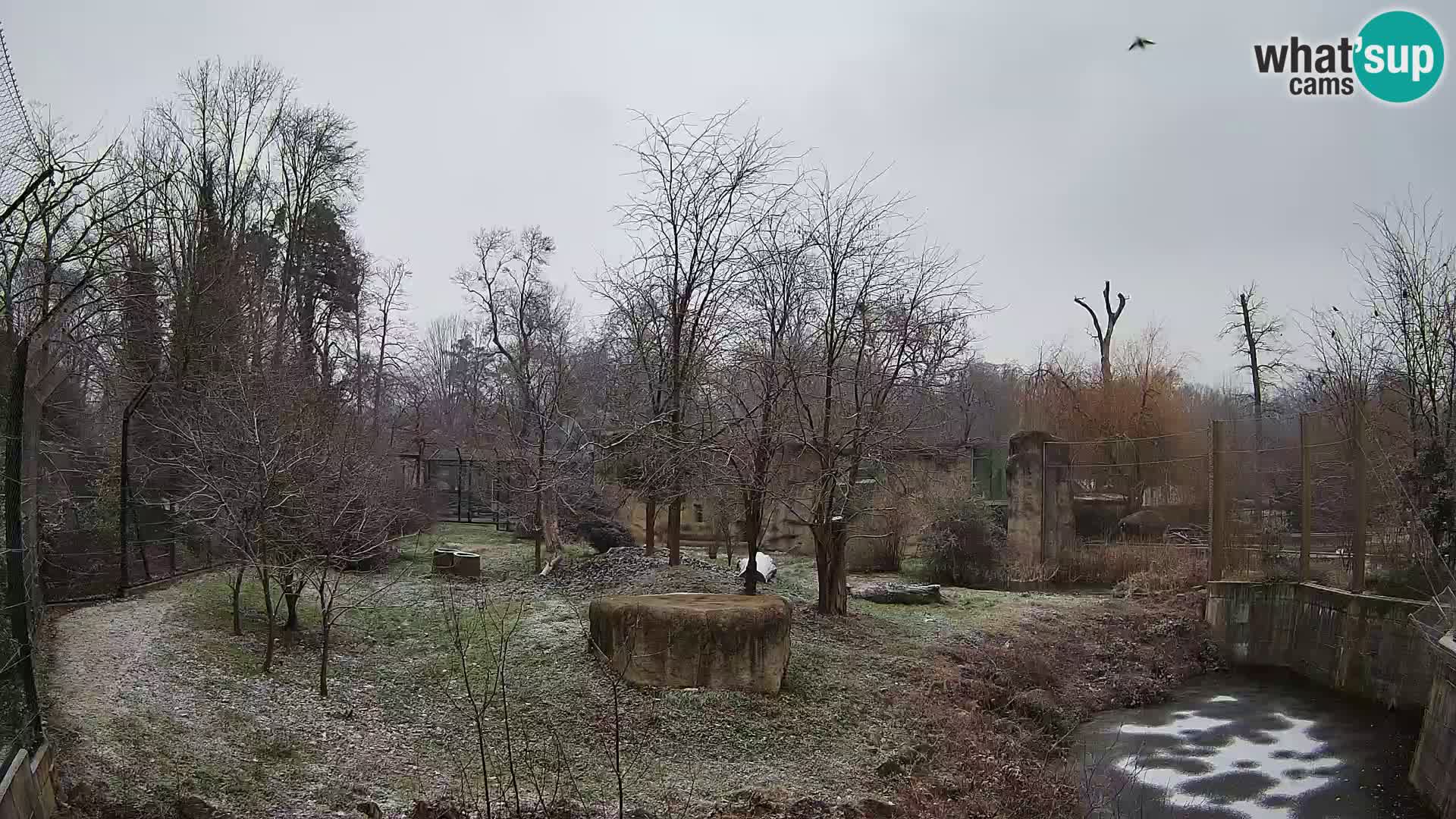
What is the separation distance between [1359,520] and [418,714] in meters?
11.7

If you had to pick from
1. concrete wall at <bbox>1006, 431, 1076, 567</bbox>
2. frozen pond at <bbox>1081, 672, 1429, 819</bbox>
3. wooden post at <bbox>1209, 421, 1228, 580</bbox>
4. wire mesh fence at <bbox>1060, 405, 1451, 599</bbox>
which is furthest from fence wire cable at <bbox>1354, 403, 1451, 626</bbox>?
concrete wall at <bbox>1006, 431, 1076, 567</bbox>

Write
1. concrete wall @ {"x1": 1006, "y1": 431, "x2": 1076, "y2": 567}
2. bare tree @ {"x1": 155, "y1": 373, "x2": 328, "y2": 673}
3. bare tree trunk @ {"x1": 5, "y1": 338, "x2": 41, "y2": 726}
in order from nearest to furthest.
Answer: bare tree trunk @ {"x1": 5, "y1": 338, "x2": 41, "y2": 726}
bare tree @ {"x1": 155, "y1": 373, "x2": 328, "y2": 673}
concrete wall @ {"x1": 1006, "y1": 431, "x2": 1076, "y2": 567}

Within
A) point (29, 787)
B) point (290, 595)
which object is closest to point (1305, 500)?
point (290, 595)

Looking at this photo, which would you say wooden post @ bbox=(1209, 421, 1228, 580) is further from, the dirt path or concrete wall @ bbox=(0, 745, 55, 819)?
concrete wall @ bbox=(0, 745, 55, 819)

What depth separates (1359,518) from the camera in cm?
1216

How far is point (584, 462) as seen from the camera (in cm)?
1659

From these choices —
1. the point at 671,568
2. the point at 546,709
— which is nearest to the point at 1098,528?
the point at 671,568

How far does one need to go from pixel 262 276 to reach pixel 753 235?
1384 centimetres

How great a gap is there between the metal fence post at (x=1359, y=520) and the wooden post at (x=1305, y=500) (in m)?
0.79

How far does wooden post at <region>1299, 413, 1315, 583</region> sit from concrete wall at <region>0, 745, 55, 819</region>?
14.3 meters

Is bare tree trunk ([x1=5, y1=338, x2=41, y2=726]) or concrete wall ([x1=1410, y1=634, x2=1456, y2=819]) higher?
bare tree trunk ([x1=5, y1=338, x2=41, y2=726])

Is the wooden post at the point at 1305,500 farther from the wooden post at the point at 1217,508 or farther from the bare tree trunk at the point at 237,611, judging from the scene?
the bare tree trunk at the point at 237,611

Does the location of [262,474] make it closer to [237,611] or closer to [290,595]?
[290,595]

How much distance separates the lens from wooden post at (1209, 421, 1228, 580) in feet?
50.0
